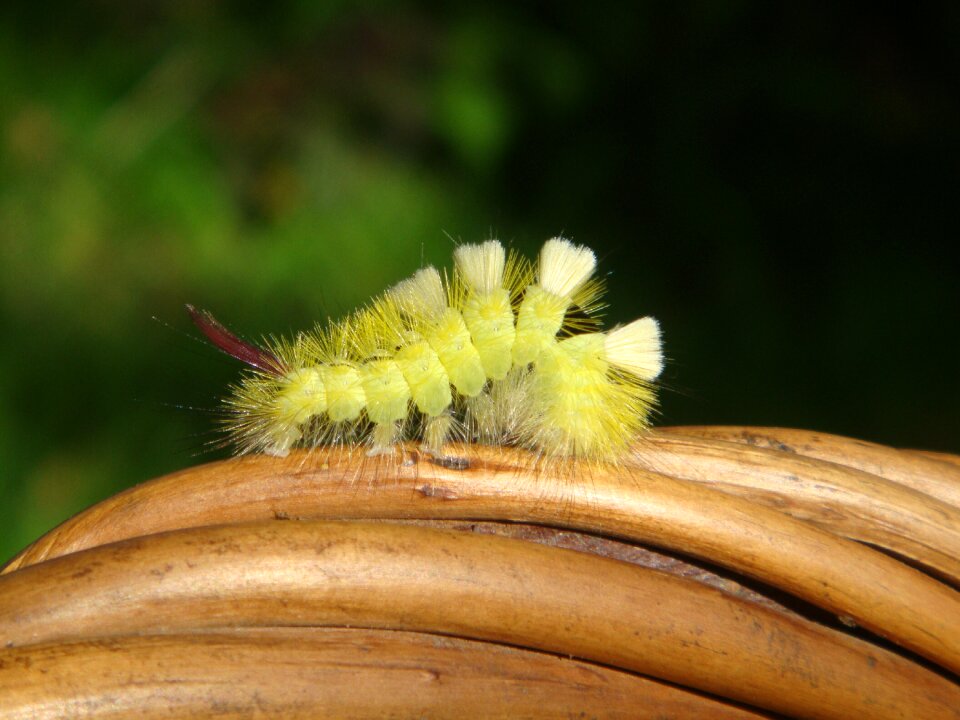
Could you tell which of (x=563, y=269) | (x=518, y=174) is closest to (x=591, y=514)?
(x=563, y=269)

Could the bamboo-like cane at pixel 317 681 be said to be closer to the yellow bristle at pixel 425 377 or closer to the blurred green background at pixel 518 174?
the yellow bristle at pixel 425 377

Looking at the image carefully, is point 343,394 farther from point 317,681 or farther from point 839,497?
point 839,497

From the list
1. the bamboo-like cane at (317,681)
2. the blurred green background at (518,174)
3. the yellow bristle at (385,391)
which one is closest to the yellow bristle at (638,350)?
the yellow bristle at (385,391)

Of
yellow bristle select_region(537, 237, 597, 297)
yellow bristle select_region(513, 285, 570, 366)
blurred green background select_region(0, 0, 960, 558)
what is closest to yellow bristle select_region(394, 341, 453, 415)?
yellow bristle select_region(513, 285, 570, 366)

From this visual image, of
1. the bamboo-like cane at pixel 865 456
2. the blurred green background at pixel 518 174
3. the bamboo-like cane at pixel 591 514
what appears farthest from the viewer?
the blurred green background at pixel 518 174

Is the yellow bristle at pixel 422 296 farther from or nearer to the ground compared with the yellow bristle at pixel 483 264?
nearer to the ground

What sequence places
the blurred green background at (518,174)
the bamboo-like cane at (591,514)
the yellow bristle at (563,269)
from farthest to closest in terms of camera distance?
1. the blurred green background at (518,174)
2. the yellow bristle at (563,269)
3. the bamboo-like cane at (591,514)

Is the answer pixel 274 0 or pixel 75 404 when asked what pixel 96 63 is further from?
pixel 75 404

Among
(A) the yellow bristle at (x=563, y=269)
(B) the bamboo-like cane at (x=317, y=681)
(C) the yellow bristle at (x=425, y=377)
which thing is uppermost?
(A) the yellow bristle at (x=563, y=269)
